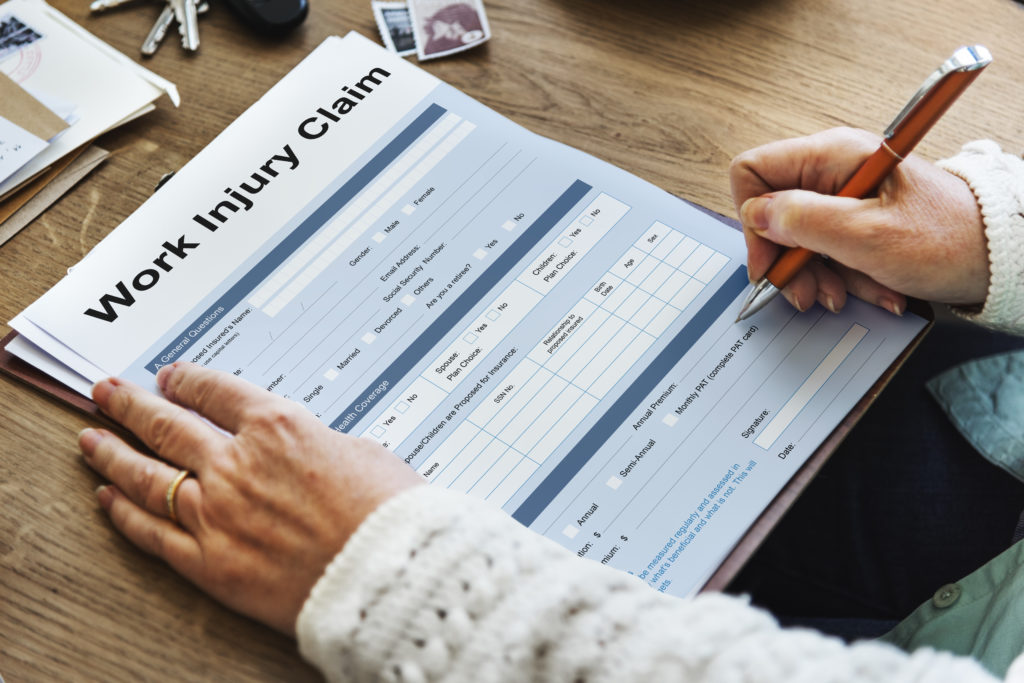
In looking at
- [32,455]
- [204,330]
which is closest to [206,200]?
[204,330]

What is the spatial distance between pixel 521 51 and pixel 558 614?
21.7 inches

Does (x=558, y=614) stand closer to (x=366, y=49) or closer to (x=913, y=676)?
(x=913, y=676)

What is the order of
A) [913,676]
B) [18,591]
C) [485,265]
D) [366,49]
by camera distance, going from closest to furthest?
1. [913,676]
2. [18,591]
3. [485,265]
4. [366,49]

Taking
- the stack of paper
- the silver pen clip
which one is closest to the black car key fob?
the stack of paper

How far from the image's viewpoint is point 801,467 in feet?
2.02

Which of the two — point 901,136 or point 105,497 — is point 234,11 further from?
point 901,136

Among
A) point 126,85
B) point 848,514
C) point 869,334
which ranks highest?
point 126,85

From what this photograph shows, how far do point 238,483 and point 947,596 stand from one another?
0.58 metres

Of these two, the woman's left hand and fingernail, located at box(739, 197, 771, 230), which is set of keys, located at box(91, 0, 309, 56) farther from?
fingernail, located at box(739, 197, 771, 230)

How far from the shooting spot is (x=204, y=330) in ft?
2.18

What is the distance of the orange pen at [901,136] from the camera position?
57 centimetres

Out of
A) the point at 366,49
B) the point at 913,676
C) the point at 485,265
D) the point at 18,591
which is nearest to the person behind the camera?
the point at 913,676

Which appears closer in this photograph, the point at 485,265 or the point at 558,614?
the point at 558,614

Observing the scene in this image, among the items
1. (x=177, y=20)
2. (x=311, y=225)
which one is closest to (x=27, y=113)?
(x=177, y=20)
